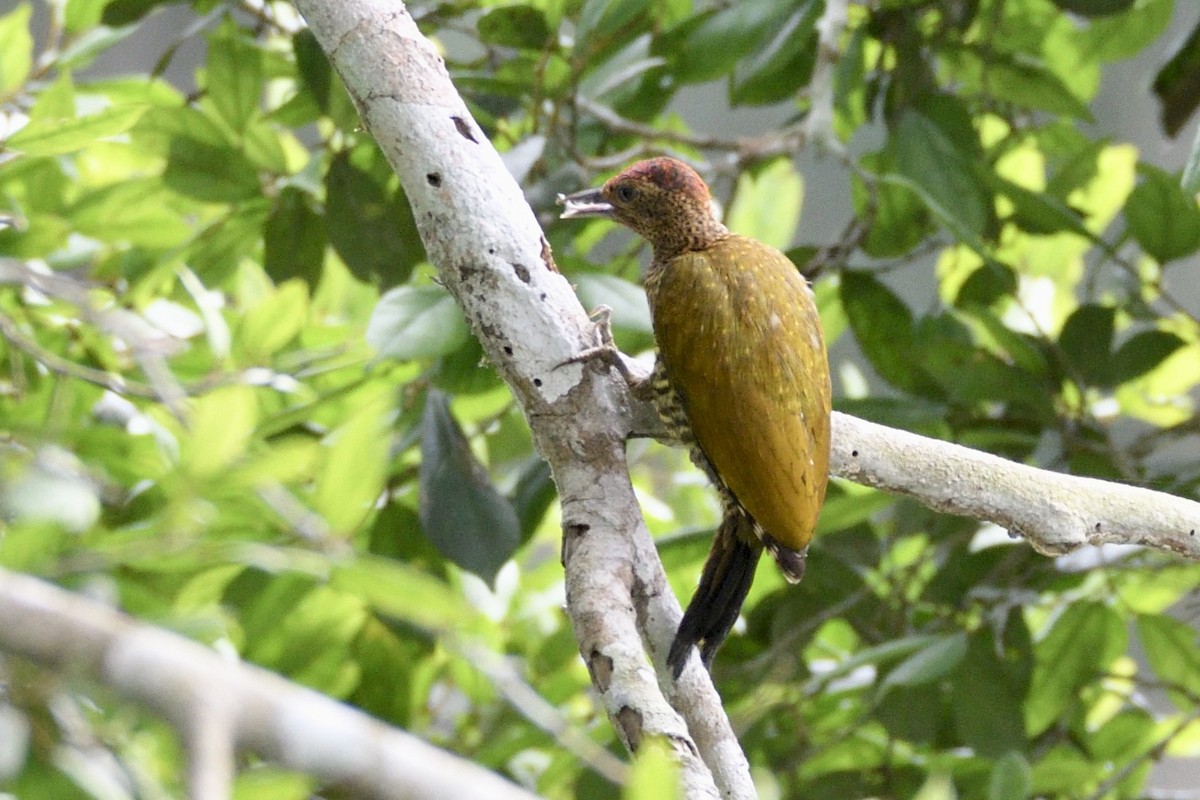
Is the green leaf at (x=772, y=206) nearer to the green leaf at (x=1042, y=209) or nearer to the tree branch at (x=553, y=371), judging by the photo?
the green leaf at (x=1042, y=209)

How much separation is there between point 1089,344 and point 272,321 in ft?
4.16

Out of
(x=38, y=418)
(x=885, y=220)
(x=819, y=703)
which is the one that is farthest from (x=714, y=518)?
(x=38, y=418)

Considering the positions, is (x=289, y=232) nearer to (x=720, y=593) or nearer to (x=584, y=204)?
(x=584, y=204)

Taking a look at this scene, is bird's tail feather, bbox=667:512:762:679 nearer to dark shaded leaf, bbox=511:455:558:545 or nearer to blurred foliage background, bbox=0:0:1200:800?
blurred foliage background, bbox=0:0:1200:800

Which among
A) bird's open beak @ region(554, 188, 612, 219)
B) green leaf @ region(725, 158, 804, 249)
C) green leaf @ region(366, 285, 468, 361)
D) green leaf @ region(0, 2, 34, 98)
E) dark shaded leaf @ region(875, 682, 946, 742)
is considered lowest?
dark shaded leaf @ region(875, 682, 946, 742)

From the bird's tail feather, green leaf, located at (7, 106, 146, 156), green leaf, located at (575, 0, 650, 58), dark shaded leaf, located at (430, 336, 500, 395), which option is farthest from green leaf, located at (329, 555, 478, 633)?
green leaf, located at (575, 0, 650, 58)

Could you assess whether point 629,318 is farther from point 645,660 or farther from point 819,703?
point 819,703

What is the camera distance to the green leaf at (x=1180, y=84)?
209 centimetres

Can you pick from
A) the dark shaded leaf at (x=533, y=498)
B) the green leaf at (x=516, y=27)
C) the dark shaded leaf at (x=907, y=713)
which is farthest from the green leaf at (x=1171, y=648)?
the green leaf at (x=516, y=27)

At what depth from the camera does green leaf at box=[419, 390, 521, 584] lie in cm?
173

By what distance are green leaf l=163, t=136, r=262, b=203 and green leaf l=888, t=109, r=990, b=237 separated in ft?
3.40

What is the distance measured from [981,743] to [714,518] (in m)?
0.87

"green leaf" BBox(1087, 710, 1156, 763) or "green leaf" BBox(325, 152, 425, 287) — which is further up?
"green leaf" BBox(325, 152, 425, 287)

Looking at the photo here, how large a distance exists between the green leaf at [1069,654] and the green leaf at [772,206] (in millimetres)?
834
